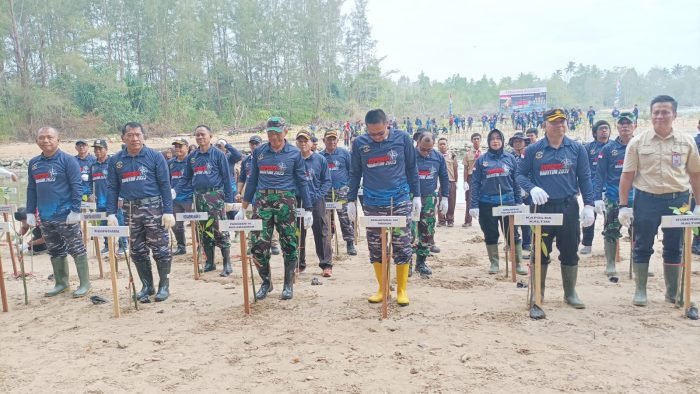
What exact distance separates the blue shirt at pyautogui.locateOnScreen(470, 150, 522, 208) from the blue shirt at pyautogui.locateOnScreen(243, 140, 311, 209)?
2452mm

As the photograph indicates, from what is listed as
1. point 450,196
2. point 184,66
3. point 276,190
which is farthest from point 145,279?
point 184,66

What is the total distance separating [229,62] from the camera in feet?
164

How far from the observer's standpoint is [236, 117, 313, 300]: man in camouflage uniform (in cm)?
546

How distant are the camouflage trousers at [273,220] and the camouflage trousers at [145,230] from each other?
3.57 feet

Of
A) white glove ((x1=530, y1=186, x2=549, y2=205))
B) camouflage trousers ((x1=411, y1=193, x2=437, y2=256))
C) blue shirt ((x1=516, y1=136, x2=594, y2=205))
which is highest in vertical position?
blue shirt ((x1=516, y1=136, x2=594, y2=205))

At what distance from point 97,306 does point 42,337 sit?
90 centimetres

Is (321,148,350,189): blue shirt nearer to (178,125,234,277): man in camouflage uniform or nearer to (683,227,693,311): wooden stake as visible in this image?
(178,125,234,277): man in camouflage uniform

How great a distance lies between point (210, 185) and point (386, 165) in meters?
3.03

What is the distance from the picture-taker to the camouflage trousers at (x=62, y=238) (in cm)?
596

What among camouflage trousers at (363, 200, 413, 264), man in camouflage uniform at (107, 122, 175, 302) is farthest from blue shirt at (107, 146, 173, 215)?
camouflage trousers at (363, 200, 413, 264)

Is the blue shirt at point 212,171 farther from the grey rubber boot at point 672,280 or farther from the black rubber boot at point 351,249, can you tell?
the grey rubber boot at point 672,280

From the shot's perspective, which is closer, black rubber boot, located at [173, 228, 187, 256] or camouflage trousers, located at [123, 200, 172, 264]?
camouflage trousers, located at [123, 200, 172, 264]

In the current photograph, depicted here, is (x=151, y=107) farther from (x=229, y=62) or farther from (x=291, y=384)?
(x=291, y=384)

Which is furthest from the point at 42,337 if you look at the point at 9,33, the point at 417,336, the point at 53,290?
the point at 9,33
